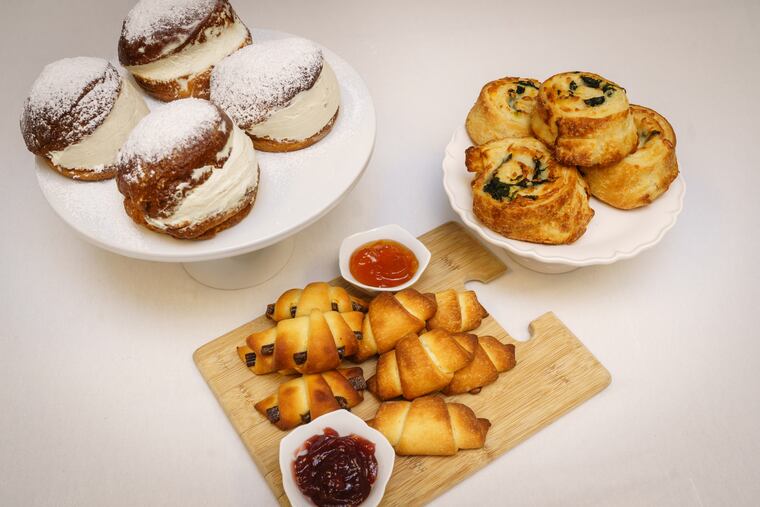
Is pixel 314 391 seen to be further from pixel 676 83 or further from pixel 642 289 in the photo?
pixel 676 83

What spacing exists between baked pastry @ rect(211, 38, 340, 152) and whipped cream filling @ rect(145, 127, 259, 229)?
155mm

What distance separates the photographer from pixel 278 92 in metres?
2.08

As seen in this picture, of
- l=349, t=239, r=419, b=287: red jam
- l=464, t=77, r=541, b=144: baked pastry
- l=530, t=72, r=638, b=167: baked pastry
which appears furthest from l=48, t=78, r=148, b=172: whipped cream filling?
l=530, t=72, r=638, b=167: baked pastry

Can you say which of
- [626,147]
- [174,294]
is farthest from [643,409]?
[174,294]

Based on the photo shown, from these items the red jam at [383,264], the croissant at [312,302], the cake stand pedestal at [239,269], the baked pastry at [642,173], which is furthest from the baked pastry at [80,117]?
the baked pastry at [642,173]

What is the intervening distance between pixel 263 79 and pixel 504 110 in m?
0.94

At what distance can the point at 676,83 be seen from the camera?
332cm

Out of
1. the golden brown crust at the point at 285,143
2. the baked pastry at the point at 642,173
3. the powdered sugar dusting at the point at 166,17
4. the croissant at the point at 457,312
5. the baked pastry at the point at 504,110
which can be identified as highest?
the powdered sugar dusting at the point at 166,17

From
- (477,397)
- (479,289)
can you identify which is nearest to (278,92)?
(479,289)

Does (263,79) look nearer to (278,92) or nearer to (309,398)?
(278,92)

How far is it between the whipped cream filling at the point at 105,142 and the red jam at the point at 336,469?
1.12 meters

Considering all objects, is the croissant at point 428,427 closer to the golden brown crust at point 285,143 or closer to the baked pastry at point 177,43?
the golden brown crust at point 285,143

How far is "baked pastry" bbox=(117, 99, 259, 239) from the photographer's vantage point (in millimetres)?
1863

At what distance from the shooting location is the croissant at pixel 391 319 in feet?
6.94
